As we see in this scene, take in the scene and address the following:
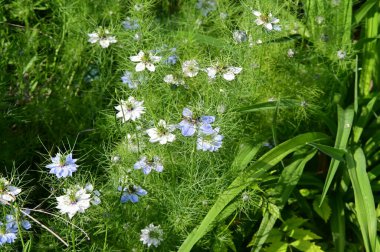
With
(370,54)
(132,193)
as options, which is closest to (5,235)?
(132,193)

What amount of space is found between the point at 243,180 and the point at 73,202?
2.33ft

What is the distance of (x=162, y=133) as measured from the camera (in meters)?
2.05

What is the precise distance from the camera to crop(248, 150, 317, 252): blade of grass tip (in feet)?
8.00

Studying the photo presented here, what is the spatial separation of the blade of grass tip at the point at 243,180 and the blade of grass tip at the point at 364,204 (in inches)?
8.3

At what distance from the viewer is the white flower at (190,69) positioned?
2277 mm

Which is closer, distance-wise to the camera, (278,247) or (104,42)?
(278,247)

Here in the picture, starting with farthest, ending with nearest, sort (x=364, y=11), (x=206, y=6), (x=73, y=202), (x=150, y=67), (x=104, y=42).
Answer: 1. (x=206, y=6)
2. (x=364, y=11)
3. (x=104, y=42)
4. (x=150, y=67)
5. (x=73, y=202)

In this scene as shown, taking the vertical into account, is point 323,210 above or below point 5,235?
above

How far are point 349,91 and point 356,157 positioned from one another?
50 cm

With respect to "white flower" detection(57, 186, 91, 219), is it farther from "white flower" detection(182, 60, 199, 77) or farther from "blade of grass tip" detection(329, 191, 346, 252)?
"blade of grass tip" detection(329, 191, 346, 252)

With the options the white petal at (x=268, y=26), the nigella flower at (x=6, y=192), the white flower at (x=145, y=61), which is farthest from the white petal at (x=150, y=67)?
the nigella flower at (x=6, y=192)

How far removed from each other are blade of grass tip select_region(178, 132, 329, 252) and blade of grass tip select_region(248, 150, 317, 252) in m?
0.09

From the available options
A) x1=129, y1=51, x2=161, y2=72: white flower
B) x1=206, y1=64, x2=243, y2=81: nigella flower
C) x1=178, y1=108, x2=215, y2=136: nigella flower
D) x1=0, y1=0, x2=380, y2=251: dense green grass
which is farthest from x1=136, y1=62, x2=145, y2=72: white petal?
x1=178, y1=108, x2=215, y2=136: nigella flower

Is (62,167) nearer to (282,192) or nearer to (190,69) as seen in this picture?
(190,69)
